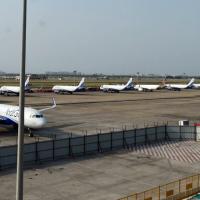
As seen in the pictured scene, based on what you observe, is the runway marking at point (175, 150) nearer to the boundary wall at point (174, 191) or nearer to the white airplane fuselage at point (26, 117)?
the boundary wall at point (174, 191)

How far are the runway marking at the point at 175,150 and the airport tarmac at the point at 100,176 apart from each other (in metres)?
0.41


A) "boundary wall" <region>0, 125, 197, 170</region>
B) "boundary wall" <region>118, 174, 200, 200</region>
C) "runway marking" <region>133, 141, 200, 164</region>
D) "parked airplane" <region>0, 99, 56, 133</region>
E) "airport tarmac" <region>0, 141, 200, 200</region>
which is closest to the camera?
"boundary wall" <region>118, 174, 200, 200</region>

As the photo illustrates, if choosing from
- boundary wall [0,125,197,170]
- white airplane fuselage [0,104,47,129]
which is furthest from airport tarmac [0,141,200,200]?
white airplane fuselage [0,104,47,129]

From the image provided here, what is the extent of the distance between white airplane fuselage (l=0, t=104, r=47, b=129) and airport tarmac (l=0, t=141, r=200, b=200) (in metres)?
11.8

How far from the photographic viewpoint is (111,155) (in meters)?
39.6

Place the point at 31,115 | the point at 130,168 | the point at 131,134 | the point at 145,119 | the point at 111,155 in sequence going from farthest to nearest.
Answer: the point at 145,119, the point at 31,115, the point at 131,134, the point at 111,155, the point at 130,168

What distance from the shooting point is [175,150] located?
43.0 m

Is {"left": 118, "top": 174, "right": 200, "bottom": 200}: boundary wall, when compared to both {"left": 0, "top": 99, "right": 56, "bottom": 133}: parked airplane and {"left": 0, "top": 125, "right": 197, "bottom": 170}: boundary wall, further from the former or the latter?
{"left": 0, "top": 99, "right": 56, "bottom": 133}: parked airplane

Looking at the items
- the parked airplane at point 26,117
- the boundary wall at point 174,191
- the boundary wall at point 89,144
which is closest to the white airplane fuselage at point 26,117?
the parked airplane at point 26,117

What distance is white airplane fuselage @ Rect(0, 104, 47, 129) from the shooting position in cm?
4762

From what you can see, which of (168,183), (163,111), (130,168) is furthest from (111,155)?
(163,111)

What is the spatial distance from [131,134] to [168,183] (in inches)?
593

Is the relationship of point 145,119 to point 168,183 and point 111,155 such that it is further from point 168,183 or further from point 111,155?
point 168,183

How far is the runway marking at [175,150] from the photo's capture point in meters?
39.5
